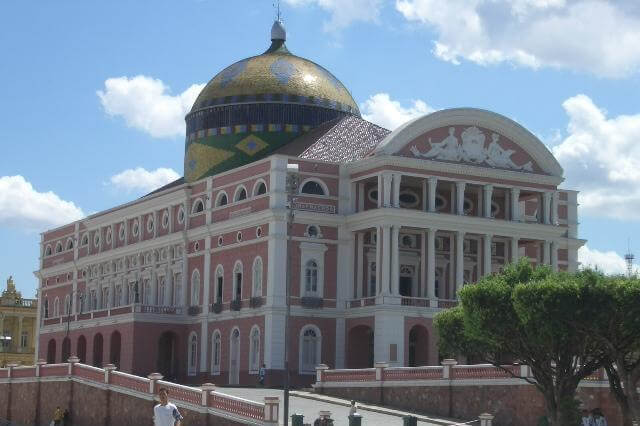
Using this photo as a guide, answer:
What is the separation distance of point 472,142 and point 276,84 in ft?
42.5

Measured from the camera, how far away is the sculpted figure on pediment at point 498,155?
69.4 meters

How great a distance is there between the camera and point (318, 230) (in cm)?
6838

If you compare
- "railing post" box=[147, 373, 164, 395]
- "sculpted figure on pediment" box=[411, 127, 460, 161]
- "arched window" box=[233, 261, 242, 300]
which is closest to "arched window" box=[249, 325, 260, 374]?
"arched window" box=[233, 261, 242, 300]

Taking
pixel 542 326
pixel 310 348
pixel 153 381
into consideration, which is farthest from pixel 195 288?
pixel 542 326

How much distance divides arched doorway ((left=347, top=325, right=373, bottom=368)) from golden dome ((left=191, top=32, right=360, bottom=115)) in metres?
14.5

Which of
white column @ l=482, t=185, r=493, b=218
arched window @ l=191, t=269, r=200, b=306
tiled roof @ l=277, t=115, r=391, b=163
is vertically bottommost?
arched window @ l=191, t=269, r=200, b=306

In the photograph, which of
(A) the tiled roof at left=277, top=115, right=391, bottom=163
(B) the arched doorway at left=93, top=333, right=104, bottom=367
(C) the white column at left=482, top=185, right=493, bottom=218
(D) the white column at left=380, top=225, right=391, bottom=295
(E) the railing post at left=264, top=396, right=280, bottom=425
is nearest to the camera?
(E) the railing post at left=264, top=396, right=280, bottom=425

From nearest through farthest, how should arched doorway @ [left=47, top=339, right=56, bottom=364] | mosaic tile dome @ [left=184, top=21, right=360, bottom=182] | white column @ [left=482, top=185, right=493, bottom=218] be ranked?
1. white column @ [left=482, top=185, right=493, bottom=218]
2. mosaic tile dome @ [left=184, top=21, right=360, bottom=182]
3. arched doorway @ [left=47, top=339, right=56, bottom=364]

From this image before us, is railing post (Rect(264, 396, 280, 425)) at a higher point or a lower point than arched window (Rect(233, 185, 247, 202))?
lower

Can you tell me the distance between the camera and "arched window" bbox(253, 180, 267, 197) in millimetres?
68594

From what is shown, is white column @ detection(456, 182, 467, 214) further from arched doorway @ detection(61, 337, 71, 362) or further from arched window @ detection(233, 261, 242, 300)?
arched doorway @ detection(61, 337, 71, 362)

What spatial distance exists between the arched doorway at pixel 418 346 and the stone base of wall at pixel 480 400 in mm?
9192

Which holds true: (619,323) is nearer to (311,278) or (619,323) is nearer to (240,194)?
(311,278)

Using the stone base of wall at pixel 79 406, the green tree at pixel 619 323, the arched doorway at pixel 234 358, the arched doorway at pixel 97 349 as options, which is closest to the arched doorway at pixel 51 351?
the arched doorway at pixel 97 349
